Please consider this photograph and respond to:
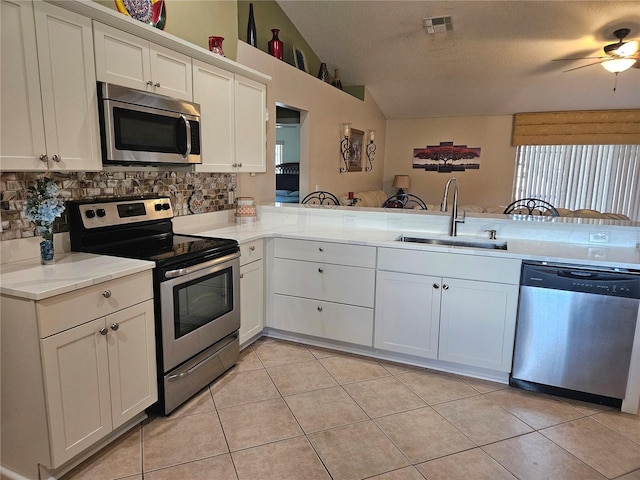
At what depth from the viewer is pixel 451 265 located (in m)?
2.58

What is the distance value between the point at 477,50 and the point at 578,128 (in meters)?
2.75

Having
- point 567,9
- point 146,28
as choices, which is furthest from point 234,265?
point 567,9

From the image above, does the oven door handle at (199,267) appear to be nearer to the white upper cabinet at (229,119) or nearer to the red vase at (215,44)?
the white upper cabinet at (229,119)

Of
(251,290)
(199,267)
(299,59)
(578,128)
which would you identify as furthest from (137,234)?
(578,128)

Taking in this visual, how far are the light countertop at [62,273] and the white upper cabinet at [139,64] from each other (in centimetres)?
90

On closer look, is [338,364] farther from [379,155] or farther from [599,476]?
[379,155]

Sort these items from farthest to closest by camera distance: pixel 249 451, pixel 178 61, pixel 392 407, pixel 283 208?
pixel 283 208 → pixel 178 61 → pixel 392 407 → pixel 249 451

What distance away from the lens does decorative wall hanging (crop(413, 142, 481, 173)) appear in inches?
294

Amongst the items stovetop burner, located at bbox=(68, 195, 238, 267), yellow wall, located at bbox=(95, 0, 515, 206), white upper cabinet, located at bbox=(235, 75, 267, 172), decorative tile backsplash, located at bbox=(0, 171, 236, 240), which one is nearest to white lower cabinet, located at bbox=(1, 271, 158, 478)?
stovetop burner, located at bbox=(68, 195, 238, 267)

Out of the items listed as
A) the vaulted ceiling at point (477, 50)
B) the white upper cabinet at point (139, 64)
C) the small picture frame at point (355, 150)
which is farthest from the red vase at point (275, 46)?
the small picture frame at point (355, 150)

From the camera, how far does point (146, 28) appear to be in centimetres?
219

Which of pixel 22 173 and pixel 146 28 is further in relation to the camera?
pixel 146 28

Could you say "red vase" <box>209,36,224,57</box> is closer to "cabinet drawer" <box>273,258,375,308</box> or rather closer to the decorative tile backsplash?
the decorative tile backsplash

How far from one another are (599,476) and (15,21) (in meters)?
3.14
